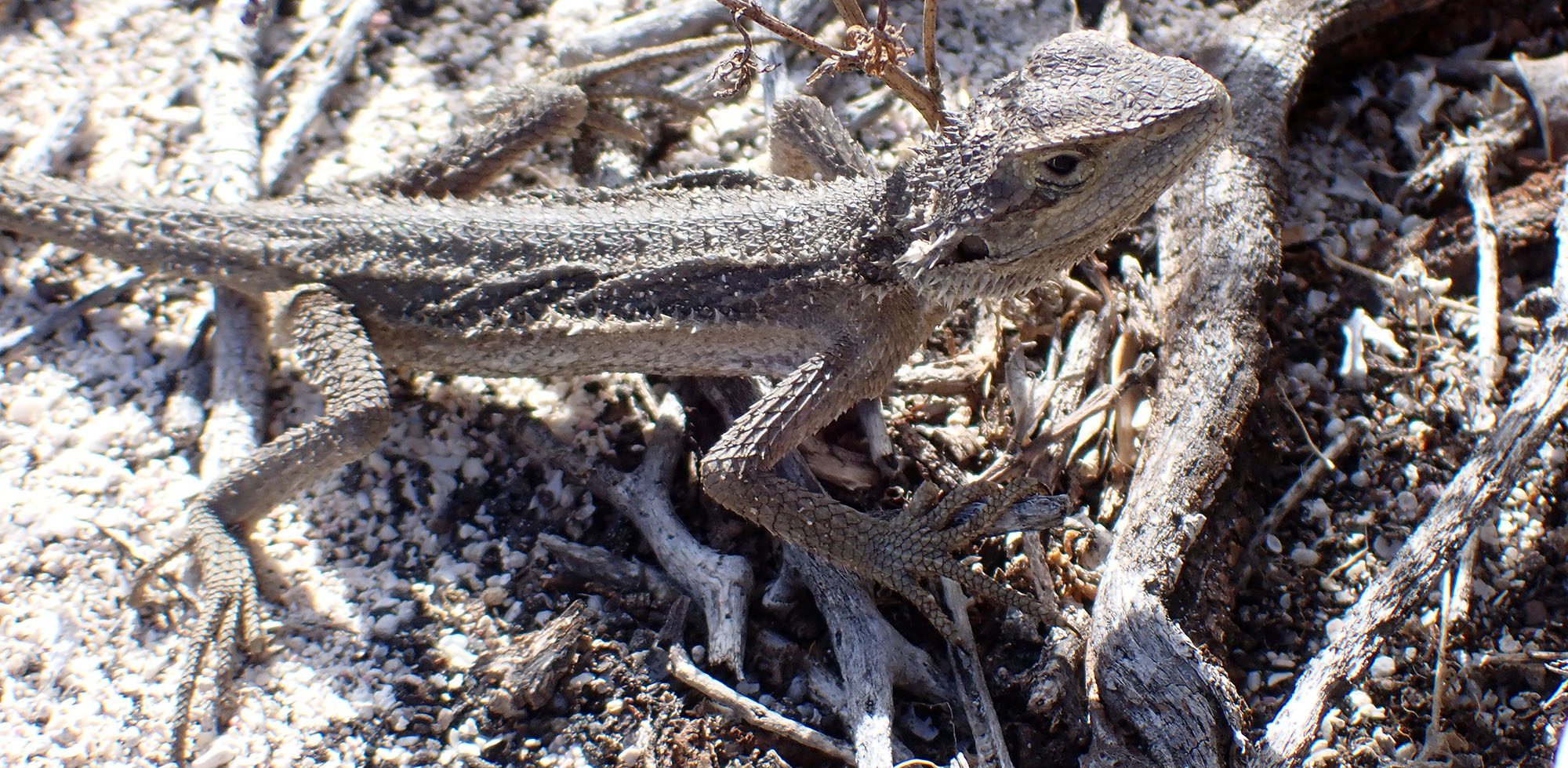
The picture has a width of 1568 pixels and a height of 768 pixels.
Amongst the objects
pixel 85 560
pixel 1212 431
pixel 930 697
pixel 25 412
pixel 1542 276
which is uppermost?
pixel 25 412

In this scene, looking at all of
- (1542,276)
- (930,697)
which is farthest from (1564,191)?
(930,697)

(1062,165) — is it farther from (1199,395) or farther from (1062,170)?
(1199,395)

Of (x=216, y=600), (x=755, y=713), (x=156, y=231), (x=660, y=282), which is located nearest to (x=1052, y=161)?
(x=660, y=282)

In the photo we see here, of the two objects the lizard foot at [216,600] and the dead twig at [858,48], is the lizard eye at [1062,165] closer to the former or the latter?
the dead twig at [858,48]

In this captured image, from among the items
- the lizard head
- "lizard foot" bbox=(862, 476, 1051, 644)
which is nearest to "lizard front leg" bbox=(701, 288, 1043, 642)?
"lizard foot" bbox=(862, 476, 1051, 644)

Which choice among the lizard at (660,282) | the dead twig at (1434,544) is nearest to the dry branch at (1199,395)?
the dead twig at (1434,544)

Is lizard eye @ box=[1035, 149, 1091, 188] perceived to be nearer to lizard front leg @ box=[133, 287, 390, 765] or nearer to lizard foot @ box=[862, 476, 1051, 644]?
lizard foot @ box=[862, 476, 1051, 644]

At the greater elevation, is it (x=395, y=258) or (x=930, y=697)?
(x=395, y=258)

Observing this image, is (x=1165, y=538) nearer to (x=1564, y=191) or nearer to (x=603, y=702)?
(x=603, y=702)
